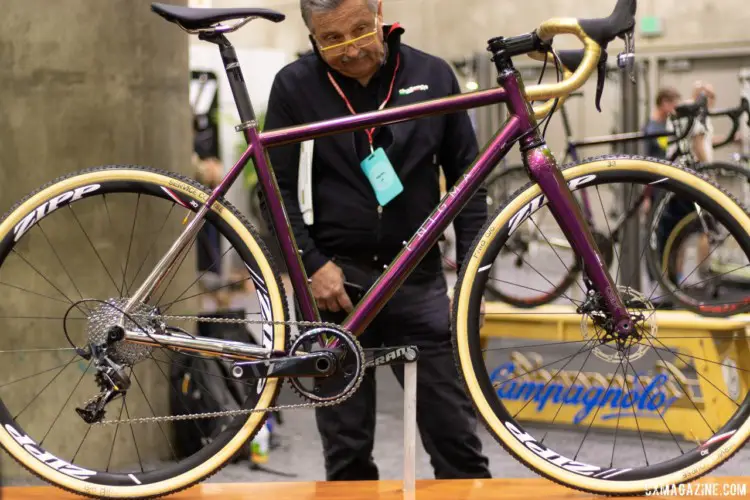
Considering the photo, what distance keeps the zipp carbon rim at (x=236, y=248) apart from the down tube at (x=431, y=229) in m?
0.17

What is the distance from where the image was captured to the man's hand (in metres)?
1.98

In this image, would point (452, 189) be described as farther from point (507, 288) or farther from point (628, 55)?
point (507, 288)

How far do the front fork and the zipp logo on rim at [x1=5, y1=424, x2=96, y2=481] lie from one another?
1.04m

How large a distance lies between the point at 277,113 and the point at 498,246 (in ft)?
2.17

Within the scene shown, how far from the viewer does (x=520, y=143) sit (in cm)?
174

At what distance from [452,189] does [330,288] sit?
1.28 feet

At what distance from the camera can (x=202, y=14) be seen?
1684mm

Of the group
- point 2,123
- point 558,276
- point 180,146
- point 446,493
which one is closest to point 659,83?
point 558,276

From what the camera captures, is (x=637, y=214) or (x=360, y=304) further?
(x=637, y=214)

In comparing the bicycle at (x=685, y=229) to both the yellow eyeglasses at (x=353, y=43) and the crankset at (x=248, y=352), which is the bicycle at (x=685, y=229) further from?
the crankset at (x=248, y=352)

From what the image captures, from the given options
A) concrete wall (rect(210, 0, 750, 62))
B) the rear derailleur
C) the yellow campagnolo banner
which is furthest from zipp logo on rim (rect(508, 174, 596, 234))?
concrete wall (rect(210, 0, 750, 62))

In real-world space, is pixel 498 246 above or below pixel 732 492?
above

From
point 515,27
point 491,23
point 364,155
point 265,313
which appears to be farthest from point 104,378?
point 491,23

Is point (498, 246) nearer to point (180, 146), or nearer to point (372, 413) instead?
point (372, 413)
